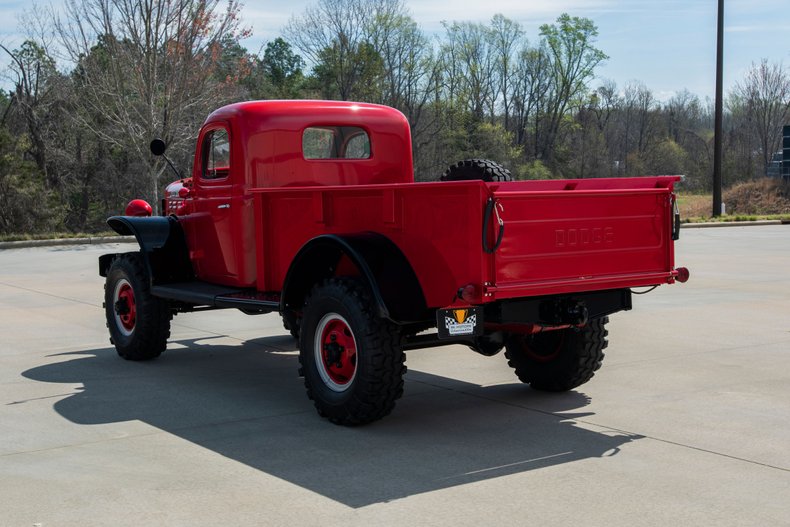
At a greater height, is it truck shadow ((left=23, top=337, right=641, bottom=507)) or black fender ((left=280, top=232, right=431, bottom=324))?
black fender ((left=280, top=232, right=431, bottom=324))

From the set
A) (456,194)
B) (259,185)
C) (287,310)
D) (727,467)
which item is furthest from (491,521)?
(259,185)

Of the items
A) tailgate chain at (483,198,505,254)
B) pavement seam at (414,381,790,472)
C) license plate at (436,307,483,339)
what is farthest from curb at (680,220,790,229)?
tailgate chain at (483,198,505,254)

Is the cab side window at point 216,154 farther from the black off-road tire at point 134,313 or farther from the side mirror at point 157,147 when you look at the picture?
the black off-road tire at point 134,313

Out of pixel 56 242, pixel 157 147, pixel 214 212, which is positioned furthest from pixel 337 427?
pixel 56 242

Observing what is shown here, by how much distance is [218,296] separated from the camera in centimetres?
764

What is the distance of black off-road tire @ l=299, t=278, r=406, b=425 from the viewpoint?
596cm

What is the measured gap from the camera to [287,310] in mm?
6973

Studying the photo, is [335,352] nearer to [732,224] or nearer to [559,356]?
[559,356]

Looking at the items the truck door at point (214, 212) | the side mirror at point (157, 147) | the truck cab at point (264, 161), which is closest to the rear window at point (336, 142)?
the truck cab at point (264, 161)

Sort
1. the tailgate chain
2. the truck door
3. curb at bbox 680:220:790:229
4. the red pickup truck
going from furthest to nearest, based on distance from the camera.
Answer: curb at bbox 680:220:790:229, the truck door, the red pickup truck, the tailgate chain

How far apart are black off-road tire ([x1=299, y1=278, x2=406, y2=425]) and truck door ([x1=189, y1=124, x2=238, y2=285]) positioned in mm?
1726

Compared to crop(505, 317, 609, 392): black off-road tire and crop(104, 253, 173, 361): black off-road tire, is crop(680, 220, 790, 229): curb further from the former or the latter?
crop(505, 317, 609, 392): black off-road tire

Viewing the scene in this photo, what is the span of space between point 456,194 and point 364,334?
105cm

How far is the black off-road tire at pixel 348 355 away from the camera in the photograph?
5.96m
